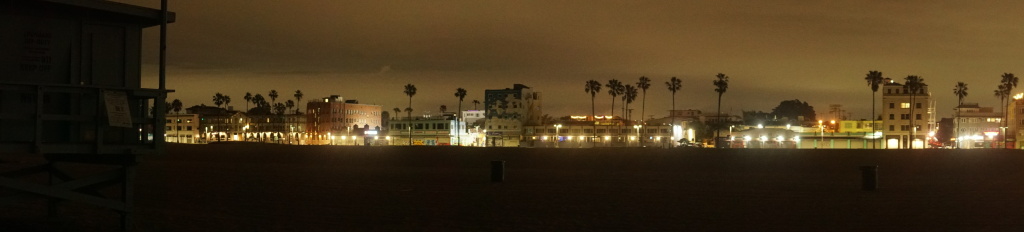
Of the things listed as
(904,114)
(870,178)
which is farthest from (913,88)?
(870,178)

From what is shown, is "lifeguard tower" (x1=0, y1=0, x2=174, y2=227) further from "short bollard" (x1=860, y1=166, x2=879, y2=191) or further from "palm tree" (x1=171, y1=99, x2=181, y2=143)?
"palm tree" (x1=171, y1=99, x2=181, y2=143)

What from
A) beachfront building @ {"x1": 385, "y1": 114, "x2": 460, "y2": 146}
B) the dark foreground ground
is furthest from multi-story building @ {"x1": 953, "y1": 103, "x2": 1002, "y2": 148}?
the dark foreground ground

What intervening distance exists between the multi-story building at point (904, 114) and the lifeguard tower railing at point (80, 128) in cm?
10321

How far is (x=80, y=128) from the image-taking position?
30.3ft

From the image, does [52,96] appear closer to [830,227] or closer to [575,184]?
[830,227]

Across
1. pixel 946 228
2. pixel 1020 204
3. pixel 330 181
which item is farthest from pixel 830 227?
pixel 330 181

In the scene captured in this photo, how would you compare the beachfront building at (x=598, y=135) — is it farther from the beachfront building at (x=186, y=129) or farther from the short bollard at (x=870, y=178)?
the short bollard at (x=870, y=178)

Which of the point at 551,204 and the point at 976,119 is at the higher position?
the point at 976,119

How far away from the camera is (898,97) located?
343 ft

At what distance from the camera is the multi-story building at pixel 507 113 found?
425 ft

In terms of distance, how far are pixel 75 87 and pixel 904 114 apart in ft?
355

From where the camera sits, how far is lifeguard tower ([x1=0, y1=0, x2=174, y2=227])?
879cm

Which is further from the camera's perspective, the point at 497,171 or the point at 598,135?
the point at 598,135

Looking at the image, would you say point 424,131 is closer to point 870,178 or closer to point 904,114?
point 904,114
